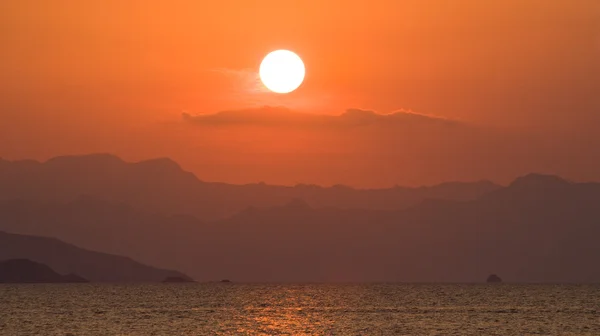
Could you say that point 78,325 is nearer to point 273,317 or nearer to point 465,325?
point 273,317

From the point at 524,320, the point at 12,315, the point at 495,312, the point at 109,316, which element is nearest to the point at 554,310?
the point at 495,312

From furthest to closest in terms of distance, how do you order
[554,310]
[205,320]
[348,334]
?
1. [554,310]
2. [205,320]
3. [348,334]

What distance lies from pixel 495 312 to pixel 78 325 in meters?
83.4

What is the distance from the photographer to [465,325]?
141125mm

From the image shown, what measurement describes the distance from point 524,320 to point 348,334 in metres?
44.6

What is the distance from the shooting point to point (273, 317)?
165250mm

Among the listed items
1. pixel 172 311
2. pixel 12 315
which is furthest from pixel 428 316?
pixel 12 315

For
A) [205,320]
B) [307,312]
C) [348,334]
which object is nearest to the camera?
[348,334]

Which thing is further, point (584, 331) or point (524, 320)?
point (524, 320)

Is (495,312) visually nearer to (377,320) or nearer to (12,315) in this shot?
(377,320)

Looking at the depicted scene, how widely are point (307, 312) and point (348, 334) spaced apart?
54963 millimetres

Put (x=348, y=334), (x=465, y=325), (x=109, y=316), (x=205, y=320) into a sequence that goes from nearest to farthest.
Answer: (x=348, y=334)
(x=465, y=325)
(x=205, y=320)
(x=109, y=316)

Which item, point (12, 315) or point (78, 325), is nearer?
point (78, 325)

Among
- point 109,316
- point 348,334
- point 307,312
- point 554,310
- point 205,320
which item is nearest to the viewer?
point 348,334
